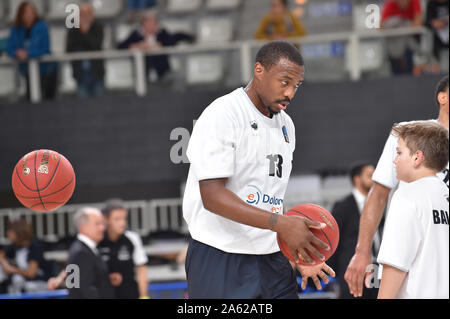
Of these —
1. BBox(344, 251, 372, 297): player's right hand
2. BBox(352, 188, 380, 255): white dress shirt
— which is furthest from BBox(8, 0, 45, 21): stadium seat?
BBox(344, 251, 372, 297): player's right hand

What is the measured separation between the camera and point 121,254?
773 cm

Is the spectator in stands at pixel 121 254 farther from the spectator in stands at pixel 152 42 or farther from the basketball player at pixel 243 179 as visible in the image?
the basketball player at pixel 243 179

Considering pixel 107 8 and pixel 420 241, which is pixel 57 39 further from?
pixel 420 241

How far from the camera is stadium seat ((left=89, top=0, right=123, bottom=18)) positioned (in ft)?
44.5

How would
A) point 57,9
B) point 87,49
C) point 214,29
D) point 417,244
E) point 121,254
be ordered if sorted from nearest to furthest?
1. point 417,244
2. point 121,254
3. point 87,49
4. point 214,29
5. point 57,9

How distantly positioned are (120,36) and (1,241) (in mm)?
4076

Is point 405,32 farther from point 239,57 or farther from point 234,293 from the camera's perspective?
point 234,293

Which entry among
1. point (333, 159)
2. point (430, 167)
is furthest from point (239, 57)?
point (430, 167)

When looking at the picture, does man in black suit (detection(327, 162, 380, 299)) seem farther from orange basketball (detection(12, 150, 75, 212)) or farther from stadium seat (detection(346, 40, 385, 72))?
stadium seat (detection(346, 40, 385, 72))

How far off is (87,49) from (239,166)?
7.57 m

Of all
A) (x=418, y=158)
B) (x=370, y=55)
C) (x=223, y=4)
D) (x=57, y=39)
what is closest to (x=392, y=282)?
(x=418, y=158)

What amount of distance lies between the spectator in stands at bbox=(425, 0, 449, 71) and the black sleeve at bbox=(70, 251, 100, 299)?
17.4 feet

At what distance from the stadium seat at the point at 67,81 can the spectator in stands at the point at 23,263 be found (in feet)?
8.00

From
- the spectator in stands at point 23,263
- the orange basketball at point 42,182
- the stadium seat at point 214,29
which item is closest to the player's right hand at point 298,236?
the orange basketball at point 42,182
